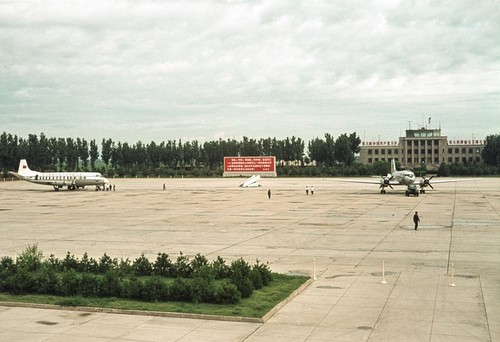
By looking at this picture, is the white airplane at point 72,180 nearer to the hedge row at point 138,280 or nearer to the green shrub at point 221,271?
the hedge row at point 138,280

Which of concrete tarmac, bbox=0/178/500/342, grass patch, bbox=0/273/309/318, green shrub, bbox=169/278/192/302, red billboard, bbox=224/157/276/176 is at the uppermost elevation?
red billboard, bbox=224/157/276/176

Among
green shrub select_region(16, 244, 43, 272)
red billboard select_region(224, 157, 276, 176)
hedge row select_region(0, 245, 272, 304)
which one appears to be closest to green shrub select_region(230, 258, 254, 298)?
hedge row select_region(0, 245, 272, 304)

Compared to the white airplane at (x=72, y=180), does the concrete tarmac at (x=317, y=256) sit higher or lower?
lower

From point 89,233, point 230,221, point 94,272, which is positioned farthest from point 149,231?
point 94,272

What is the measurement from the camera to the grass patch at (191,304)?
1812 cm

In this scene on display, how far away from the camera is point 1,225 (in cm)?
4631

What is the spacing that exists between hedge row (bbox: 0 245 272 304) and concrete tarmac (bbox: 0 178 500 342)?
175 centimetres

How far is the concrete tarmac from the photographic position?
1639 cm

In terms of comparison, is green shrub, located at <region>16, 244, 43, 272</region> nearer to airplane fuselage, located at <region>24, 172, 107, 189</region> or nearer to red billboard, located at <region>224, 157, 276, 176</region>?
airplane fuselage, located at <region>24, 172, 107, 189</region>

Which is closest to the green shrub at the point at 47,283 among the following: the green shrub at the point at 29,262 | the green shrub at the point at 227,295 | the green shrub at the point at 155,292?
the green shrub at the point at 29,262

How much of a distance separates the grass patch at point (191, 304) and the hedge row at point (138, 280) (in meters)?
0.35

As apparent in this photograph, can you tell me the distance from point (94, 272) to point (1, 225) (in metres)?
26.6

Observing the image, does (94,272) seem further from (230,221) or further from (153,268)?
(230,221)

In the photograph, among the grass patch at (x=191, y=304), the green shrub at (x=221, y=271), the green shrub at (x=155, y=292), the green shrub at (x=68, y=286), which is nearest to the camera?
the grass patch at (x=191, y=304)
